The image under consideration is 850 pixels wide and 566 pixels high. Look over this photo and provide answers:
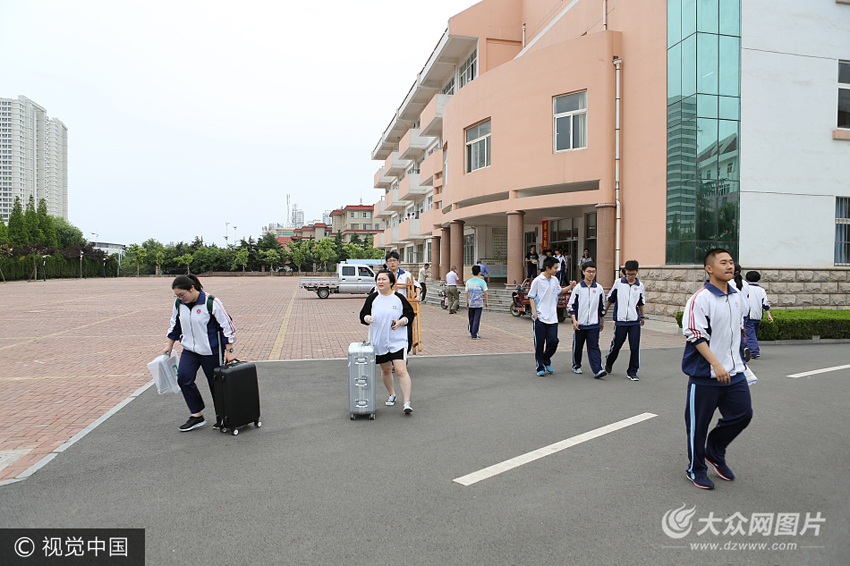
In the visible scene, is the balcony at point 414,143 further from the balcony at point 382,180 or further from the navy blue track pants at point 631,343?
the navy blue track pants at point 631,343

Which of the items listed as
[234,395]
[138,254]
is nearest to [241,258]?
[138,254]

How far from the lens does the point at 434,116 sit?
31375 mm

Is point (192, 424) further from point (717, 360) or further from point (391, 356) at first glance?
point (717, 360)

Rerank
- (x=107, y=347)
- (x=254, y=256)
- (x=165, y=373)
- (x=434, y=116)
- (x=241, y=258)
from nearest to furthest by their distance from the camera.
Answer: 1. (x=165, y=373)
2. (x=107, y=347)
3. (x=434, y=116)
4. (x=241, y=258)
5. (x=254, y=256)

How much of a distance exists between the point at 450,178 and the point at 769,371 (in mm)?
18352

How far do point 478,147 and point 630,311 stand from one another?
1609 cm

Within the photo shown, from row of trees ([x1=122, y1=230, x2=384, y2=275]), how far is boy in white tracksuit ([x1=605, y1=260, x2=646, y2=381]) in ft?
Result: 268

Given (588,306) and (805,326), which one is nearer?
(588,306)

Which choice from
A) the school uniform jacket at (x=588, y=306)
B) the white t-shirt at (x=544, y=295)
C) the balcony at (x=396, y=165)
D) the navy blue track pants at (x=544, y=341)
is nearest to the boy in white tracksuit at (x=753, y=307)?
the school uniform jacket at (x=588, y=306)

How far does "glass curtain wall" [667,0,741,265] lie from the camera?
15812mm

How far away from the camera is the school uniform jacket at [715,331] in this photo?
426 centimetres

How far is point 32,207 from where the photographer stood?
86188 mm

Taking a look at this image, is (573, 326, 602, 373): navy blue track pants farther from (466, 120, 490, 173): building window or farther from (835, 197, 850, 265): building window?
(466, 120, 490, 173): building window

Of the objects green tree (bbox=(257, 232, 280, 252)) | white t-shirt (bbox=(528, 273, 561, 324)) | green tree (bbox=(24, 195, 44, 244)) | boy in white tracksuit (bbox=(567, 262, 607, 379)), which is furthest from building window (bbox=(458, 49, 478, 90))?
green tree (bbox=(24, 195, 44, 244))
